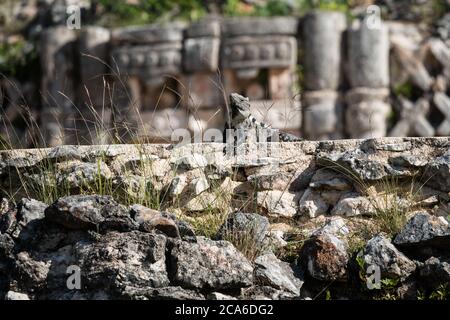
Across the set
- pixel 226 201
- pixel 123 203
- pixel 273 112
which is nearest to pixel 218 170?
pixel 226 201

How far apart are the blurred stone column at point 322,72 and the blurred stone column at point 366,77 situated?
13cm

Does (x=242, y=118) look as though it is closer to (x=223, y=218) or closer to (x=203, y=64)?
(x=223, y=218)

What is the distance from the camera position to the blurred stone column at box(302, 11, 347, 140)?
30.9 feet

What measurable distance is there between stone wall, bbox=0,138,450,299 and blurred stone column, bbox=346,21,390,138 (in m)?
4.98

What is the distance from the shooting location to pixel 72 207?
3916 mm

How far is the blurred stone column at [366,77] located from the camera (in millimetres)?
9430

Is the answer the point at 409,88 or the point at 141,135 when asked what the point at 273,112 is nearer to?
the point at 409,88

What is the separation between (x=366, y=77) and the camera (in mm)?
9492

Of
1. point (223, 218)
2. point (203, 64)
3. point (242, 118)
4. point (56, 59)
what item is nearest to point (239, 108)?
point (242, 118)

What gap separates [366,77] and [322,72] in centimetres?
45

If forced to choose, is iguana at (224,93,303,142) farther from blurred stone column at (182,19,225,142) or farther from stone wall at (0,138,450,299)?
blurred stone column at (182,19,225,142)

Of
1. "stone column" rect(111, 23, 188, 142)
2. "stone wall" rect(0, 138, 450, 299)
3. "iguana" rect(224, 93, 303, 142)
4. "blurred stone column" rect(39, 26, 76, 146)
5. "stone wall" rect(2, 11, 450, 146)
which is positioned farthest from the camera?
"blurred stone column" rect(39, 26, 76, 146)

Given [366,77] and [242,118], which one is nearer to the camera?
[242,118]

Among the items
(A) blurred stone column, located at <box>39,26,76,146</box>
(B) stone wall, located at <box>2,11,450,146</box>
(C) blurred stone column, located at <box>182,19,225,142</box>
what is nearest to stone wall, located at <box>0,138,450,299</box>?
(B) stone wall, located at <box>2,11,450,146</box>
